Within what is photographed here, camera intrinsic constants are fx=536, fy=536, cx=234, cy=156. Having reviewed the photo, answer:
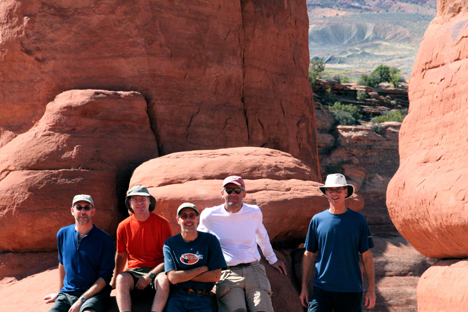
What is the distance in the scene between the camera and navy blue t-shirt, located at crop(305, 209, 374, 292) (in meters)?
4.16

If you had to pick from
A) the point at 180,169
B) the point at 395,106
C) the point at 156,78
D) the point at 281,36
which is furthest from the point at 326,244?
the point at 395,106

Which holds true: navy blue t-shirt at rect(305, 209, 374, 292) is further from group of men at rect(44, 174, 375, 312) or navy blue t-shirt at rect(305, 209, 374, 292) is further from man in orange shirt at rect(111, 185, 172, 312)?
man in orange shirt at rect(111, 185, 172, 312)

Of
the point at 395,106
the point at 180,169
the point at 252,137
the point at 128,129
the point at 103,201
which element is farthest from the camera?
the point at 395,106

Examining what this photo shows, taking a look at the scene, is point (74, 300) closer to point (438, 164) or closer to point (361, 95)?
point (438, 164)

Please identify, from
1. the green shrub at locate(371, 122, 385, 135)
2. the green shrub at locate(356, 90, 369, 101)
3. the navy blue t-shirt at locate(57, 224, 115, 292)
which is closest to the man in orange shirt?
the navy blue t-shirt at locate(57, 224, 115, 292)

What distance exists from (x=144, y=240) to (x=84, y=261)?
0.56m

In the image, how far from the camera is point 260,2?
9.34 m

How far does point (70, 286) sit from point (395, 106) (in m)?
24.3

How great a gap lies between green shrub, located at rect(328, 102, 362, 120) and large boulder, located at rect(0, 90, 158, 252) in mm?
16875

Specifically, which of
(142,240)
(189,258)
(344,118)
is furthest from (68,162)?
(344,118)

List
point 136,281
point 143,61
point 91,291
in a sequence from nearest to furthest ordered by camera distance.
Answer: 1. point 91,291
2. point 136,281
3. point 143,61

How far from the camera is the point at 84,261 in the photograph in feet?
15.3

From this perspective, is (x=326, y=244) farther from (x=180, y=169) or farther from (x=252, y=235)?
(x=180, y=169)

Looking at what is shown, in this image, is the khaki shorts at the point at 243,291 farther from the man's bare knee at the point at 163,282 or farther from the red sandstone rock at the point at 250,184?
the red sandstone rock at the point at 250,184
